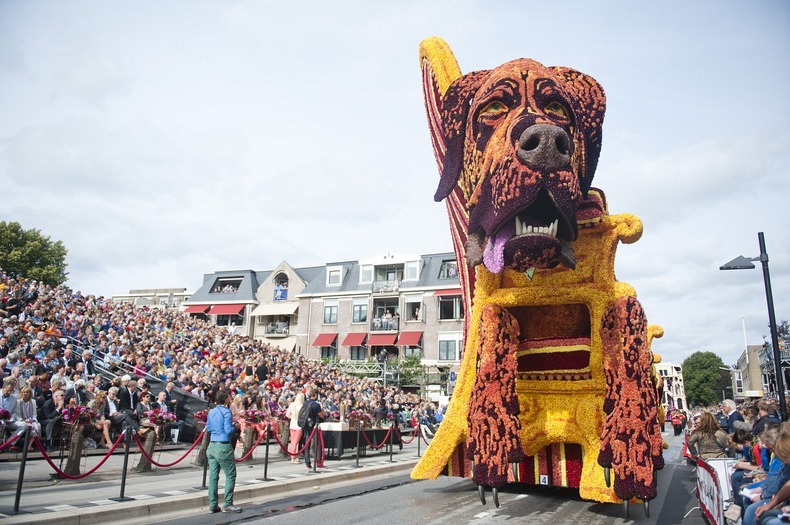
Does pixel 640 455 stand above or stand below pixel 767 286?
below

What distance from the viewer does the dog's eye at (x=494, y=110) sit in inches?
265

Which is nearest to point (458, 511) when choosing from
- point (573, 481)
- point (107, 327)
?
point (573, 481)

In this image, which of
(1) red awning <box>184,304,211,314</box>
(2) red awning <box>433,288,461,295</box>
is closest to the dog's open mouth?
(2) red awning <box>433,288,461,295</box>

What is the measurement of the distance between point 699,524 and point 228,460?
616cm

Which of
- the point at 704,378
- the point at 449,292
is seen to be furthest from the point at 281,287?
the point at 704,378

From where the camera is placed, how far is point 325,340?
40.8 m

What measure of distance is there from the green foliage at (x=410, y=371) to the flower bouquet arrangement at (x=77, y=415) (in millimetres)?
26783

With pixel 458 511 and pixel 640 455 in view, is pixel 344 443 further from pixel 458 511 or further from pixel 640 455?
pixel 640 455

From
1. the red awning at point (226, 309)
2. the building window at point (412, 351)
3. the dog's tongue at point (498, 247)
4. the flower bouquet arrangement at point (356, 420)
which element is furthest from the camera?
the red awning at point (226, 309)

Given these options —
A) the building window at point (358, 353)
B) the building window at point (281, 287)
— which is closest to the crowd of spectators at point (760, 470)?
the building window at point (358, 353)

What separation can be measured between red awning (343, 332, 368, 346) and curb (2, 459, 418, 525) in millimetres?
28529

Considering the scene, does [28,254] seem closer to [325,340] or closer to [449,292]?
[325,340]

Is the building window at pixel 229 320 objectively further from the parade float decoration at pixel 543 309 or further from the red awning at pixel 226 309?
the parade float decoration at pixel 543 309

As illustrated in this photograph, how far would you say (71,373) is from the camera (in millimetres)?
12711
